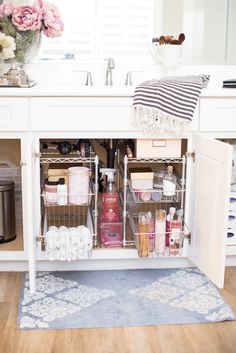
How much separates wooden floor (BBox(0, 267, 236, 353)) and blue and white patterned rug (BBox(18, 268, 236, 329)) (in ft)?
0.14

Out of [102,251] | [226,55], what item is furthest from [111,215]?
[226,55]

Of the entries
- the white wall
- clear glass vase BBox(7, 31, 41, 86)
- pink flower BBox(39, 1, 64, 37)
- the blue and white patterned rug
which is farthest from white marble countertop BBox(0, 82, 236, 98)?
the blue and white patterned rug

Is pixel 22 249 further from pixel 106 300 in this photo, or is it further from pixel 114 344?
pixel 114 344

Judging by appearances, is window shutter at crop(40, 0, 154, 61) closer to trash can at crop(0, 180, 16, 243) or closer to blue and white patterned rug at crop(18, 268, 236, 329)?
trash can at crop(0, 180, 16, 243)

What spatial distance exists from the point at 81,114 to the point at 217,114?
2.10 ft

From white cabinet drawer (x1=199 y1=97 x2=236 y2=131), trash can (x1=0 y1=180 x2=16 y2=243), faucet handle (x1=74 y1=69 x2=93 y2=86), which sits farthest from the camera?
Result: faucet handle (x1=74 y1=69 x2=93 y2=86)

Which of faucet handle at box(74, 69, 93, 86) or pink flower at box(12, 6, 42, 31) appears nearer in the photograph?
pink flower at box(12, 6, 42, 31)

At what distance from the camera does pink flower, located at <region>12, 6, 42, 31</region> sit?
7.82ft

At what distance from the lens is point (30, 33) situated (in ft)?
8.11

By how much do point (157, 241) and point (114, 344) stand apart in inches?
25.9

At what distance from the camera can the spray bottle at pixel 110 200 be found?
8.12ft

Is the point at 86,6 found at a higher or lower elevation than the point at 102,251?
higher

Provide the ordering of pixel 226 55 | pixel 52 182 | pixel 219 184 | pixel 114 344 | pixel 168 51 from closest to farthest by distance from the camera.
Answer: pixel 114 344 < pixel 219 184 < pixel 52 182 < pixel 168 51 < pixel 226 55

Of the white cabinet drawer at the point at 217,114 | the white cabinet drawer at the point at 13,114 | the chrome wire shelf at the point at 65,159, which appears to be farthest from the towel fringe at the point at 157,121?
the white cabinet drawer at the point at 13,114
